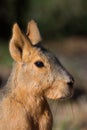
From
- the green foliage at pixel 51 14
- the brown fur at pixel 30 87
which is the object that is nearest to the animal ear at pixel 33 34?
the brown fur at pixel 30 87

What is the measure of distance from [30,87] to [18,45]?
0.35 metres

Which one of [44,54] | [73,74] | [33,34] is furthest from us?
[73,74]

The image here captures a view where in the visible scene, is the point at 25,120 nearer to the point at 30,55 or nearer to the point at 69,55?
the point at 30,55

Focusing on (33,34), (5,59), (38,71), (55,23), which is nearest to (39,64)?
(38,71)

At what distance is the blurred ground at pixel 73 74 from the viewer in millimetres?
7963

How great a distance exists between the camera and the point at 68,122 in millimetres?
7980

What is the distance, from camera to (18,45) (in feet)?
18.3

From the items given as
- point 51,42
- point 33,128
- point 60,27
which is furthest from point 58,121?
point 60,27

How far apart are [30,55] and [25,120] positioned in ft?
1.61

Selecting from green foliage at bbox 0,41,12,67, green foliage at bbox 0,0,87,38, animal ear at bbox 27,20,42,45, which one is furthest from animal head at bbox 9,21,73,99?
green foliage at bbox 0,0,87,38

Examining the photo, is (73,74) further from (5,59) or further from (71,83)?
(71,83)

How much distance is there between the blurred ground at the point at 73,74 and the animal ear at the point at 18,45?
1.16m

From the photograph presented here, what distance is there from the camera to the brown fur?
5430mm

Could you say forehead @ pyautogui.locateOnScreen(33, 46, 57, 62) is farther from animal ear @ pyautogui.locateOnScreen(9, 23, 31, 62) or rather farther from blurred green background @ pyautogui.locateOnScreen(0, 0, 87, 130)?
blurred green background @ pyautogui.locateOnScreen(0, 0, 87, 130)
